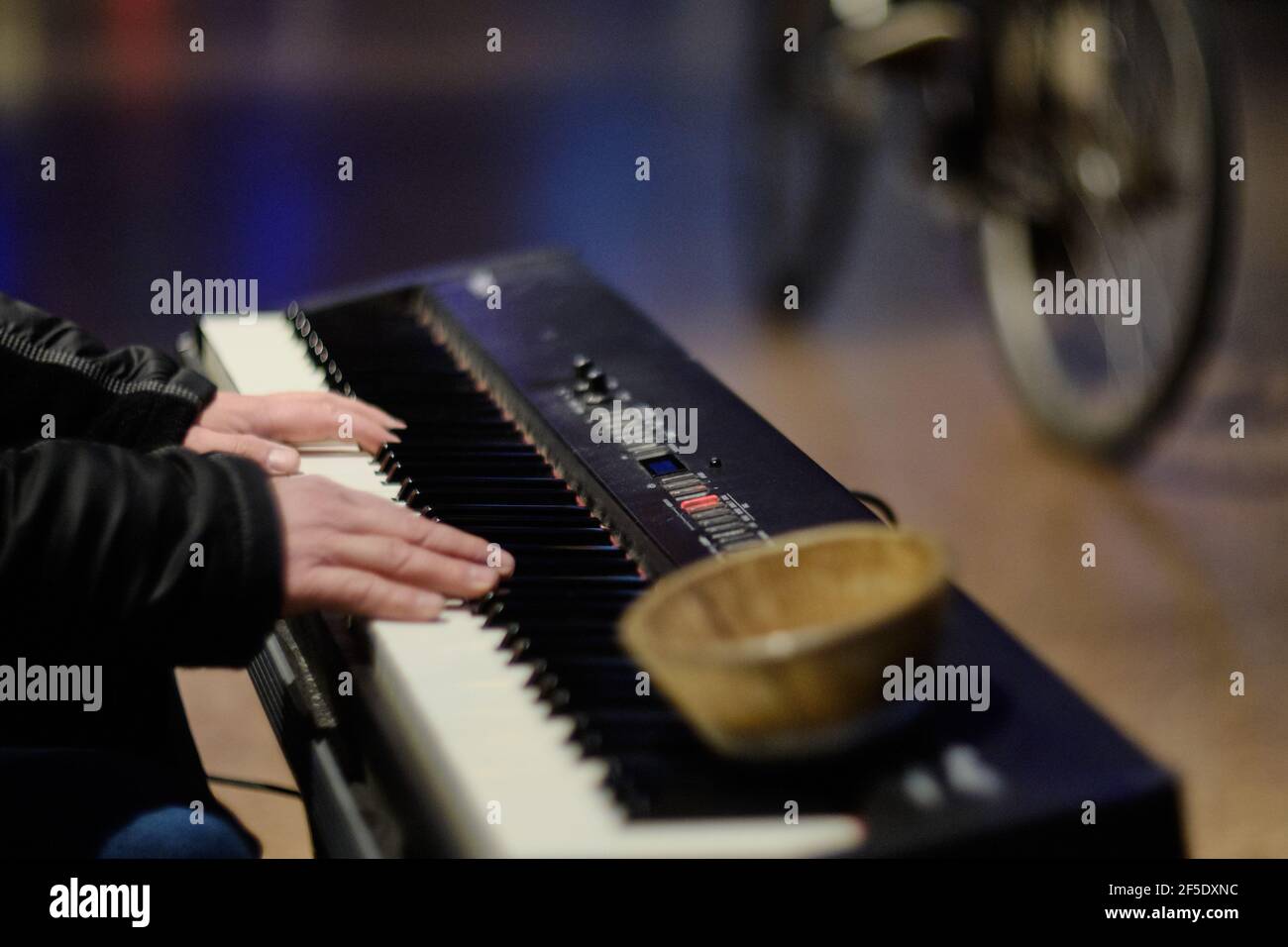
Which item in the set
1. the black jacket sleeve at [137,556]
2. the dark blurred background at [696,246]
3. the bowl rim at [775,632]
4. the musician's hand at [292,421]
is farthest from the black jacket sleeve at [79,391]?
the dark blurred background at [696,246]

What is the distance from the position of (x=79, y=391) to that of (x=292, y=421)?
19 cm

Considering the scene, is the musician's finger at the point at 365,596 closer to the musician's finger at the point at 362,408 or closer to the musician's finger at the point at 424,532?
the musician's finger at the point at 424,532

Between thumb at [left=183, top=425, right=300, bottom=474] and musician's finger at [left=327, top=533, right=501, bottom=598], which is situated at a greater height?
thumb at [left=183, top=425, right=300, bottom=474]

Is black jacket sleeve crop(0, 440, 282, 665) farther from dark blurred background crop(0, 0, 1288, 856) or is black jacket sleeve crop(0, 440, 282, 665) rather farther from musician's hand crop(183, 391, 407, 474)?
dark blurred background crop(0, 0, 1288, 856)

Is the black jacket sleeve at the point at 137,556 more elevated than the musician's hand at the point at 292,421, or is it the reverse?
the musician's hand at the point at 292,421

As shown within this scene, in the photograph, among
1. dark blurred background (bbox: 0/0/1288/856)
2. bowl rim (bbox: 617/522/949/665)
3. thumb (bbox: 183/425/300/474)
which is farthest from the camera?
dark blurred background (bbox: 0/0/1288/856)

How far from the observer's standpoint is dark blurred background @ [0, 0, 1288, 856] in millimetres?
2051

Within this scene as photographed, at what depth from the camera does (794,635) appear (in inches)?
28.8

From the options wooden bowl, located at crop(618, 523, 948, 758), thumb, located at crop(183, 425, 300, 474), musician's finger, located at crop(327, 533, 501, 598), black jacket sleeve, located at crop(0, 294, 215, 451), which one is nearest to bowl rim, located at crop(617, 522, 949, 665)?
wooden bowl, located at crop(618, 523, 948, 758)

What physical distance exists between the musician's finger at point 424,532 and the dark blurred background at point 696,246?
25.5 inches

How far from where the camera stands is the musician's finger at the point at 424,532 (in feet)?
3.08

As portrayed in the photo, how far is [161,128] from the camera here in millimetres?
4805
